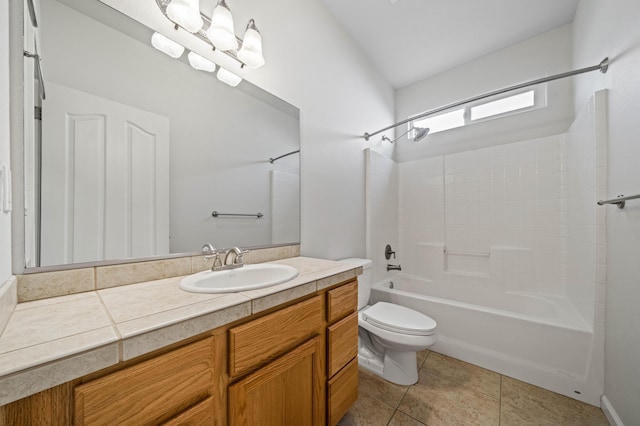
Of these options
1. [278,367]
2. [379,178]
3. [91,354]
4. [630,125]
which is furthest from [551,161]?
[91,354]

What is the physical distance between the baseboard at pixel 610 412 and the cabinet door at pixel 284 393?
4.98 ft

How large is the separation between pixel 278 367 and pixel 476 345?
5.57 ft

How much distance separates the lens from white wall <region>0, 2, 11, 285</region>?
1.99 ft

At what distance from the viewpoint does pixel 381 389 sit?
60.9 inches

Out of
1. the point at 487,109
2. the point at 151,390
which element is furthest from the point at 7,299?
the point at 487,109

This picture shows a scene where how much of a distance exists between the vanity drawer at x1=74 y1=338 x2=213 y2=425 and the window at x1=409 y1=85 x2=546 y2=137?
3.04 metres

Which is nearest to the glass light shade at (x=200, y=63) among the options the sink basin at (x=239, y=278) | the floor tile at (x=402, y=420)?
the sink basin at (x=239, y=278)

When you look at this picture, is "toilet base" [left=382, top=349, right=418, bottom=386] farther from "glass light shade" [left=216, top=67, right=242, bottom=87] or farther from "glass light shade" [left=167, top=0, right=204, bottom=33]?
"glass light shade" [left=167, top=0, right=204, bottom=33]

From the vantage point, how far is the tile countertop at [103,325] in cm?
40

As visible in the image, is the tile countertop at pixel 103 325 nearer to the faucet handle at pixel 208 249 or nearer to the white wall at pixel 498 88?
the faucet handle at pixel 208 249

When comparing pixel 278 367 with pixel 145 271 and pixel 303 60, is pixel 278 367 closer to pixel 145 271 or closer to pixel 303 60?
pixel 145 271

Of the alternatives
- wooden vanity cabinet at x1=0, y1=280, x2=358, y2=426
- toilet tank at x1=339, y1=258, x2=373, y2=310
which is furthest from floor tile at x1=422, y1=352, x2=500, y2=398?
wooden vanity cabinet at x1=0, y1=280, x2=358, y2=426

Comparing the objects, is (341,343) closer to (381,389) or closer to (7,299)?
(381,389)

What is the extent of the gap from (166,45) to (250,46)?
1.28 ft
